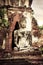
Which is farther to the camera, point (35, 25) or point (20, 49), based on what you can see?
point (35, 25)

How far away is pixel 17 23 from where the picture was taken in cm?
1244

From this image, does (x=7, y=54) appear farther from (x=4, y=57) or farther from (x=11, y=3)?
Answer: (x=11, y=3)

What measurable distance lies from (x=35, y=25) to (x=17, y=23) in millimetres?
768

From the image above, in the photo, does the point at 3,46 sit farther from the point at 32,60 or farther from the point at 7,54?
the point at 32,60

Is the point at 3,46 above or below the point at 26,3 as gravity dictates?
below

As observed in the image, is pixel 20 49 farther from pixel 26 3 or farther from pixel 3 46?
pixel 26 3

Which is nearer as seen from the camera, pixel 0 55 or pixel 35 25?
pixel 0 55

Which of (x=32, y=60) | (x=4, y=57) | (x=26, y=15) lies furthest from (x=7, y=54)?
(x=26, y=15)

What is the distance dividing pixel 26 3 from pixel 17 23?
796mm

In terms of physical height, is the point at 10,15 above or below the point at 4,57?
above

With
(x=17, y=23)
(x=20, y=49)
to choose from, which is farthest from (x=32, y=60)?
(x=17, y=23)

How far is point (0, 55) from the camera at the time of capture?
38.3ft

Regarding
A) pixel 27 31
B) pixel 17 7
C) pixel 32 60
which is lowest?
pixel 32 60

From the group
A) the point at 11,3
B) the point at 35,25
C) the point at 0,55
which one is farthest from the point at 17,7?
the point at 0,55
